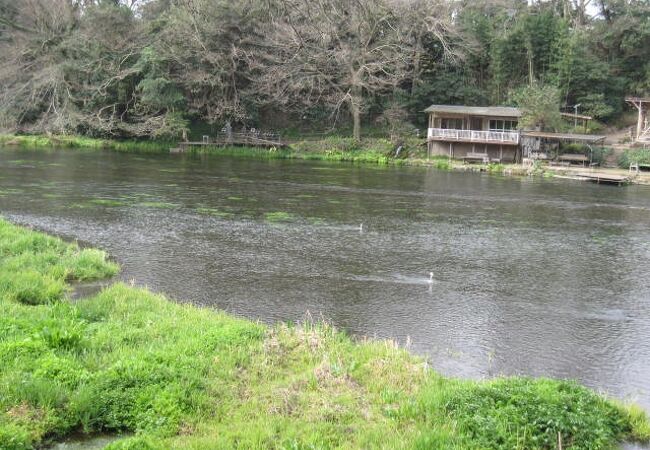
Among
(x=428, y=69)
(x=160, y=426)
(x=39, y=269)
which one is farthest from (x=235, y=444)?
(x=428, y=69)

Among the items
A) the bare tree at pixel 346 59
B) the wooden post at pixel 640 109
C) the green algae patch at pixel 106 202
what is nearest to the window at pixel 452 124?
the bare tree at pixel 346 59

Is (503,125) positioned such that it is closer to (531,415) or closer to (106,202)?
(106,202)

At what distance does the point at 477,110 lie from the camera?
158 feet

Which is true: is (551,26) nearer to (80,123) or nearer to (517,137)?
(517,137)

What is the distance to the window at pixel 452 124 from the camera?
50737 mm

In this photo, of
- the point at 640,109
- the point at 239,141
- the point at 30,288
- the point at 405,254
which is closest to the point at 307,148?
the point at 239,141

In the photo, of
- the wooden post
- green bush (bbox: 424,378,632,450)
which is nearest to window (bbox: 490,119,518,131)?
the wooden post

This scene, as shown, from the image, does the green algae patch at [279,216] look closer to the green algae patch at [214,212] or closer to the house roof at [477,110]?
the green algae patch at [214,212]

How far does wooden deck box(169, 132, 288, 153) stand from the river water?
16767mm

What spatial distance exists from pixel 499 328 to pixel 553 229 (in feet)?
39.3

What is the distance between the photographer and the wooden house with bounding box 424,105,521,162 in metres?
46.1

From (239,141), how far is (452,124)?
17.9 metres

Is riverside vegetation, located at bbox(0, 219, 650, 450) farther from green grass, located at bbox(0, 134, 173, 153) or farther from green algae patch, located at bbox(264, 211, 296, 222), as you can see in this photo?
green grass, located at bbox(0, 134, 173, 153)

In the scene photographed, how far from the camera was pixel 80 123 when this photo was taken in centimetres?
4988
